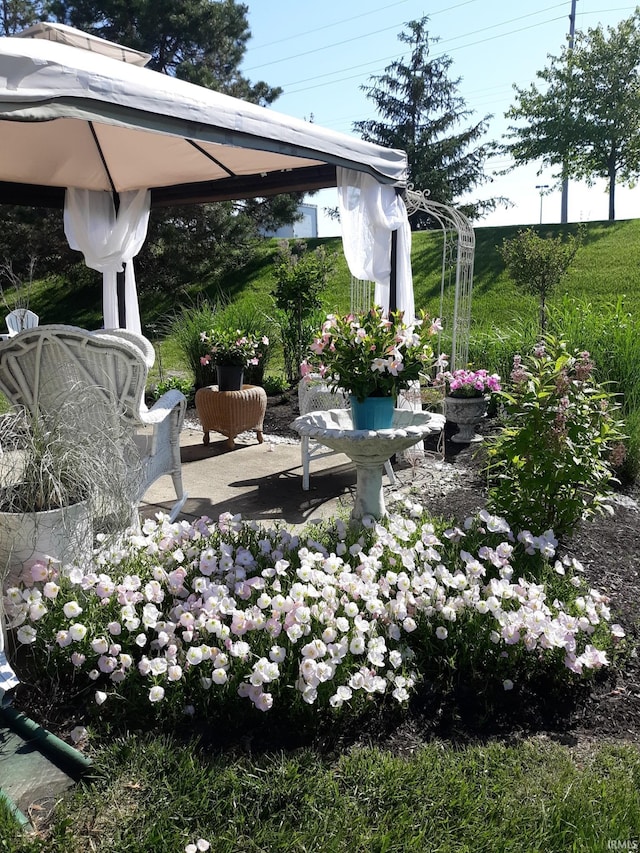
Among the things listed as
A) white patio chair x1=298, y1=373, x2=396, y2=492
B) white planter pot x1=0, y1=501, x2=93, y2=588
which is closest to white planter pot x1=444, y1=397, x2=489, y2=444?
white patio chair x1=298, y1=373, x2=396, y2=492

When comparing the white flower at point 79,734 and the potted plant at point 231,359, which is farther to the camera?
the potted plant at point 231,359

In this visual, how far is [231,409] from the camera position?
5281mm

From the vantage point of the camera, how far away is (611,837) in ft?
5.53

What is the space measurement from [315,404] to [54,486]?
245 centimetres

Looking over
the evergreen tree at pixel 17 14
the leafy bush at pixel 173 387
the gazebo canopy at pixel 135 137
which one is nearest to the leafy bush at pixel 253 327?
the leafy bush at pixel 173 387

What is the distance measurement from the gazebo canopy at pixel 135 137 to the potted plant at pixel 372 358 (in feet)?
3.62

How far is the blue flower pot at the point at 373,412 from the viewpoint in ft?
10.7

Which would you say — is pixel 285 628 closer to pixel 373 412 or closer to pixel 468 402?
pixel 373 412

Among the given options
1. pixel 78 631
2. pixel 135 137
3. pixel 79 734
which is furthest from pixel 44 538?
pixel 135 137

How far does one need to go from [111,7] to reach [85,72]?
1437 centimetres

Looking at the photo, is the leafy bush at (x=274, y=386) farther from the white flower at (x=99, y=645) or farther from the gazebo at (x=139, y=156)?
the white flower at (x=99, y=645)

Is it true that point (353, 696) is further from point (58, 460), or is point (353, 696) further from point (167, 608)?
point (58, 460)

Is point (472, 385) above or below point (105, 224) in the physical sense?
below

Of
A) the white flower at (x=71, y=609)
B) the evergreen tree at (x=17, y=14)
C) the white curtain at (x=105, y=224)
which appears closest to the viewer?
the white flower at (x=71, y=609)
